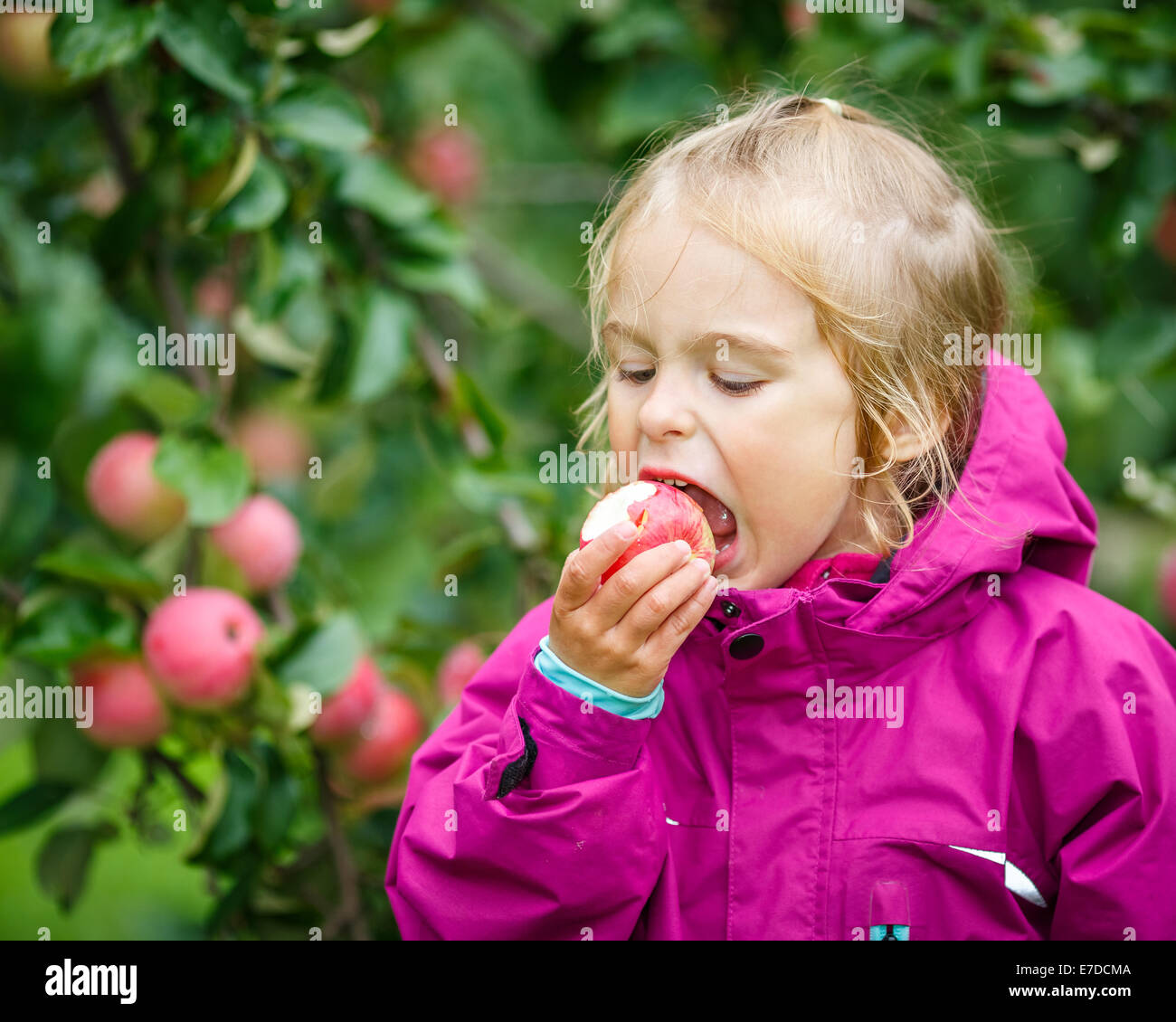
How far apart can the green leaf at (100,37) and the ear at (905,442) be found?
0.85 meters

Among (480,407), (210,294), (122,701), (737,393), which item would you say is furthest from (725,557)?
(210,294)

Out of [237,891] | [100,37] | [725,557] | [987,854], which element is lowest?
[237,891]

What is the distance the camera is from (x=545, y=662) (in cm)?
93

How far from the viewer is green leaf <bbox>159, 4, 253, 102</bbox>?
1233mm

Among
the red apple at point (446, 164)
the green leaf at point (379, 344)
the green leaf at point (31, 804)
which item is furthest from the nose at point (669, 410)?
the red apple at point (446, 164)

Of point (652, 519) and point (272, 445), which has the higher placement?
point (272, 445)

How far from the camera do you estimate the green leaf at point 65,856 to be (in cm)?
141

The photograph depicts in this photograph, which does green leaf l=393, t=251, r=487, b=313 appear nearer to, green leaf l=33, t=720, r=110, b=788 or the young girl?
the young girl

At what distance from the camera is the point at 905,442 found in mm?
1053

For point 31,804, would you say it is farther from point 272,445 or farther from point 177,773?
point 272,445

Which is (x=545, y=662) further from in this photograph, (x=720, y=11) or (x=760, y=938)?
(x=720, y=11)

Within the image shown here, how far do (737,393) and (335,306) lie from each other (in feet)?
2.26

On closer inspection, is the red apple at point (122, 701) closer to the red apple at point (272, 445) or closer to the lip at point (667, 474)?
the red apple at point (272, 445)

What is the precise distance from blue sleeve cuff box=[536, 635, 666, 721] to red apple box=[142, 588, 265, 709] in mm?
496
